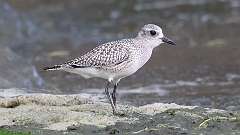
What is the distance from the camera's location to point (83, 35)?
2580 cm

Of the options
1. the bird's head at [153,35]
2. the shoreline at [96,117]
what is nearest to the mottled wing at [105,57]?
the bird's head at [153,35]

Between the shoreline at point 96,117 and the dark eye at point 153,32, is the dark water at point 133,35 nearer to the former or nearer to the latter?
the shoreline at point 96,117

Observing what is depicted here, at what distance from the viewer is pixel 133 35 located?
2450 cm

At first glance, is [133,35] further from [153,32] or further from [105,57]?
[105,57]

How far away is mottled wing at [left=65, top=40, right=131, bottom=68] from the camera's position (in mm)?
11125

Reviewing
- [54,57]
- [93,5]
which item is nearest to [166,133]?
[54,57]

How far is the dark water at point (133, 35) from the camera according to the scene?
1570 cm

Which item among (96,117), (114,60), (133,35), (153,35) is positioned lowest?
(96,117)

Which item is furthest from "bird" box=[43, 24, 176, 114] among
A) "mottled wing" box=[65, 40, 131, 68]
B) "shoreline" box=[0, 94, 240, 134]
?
"shoreline" box=[0, 94, 240, 134]

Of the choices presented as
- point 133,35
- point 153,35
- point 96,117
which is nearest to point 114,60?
point 153,35

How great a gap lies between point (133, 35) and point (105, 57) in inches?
526

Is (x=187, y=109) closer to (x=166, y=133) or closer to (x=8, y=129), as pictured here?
(x=166, y=133)

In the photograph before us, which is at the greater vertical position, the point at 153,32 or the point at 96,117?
the point at 153,32

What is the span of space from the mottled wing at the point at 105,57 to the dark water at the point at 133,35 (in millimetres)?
2973
